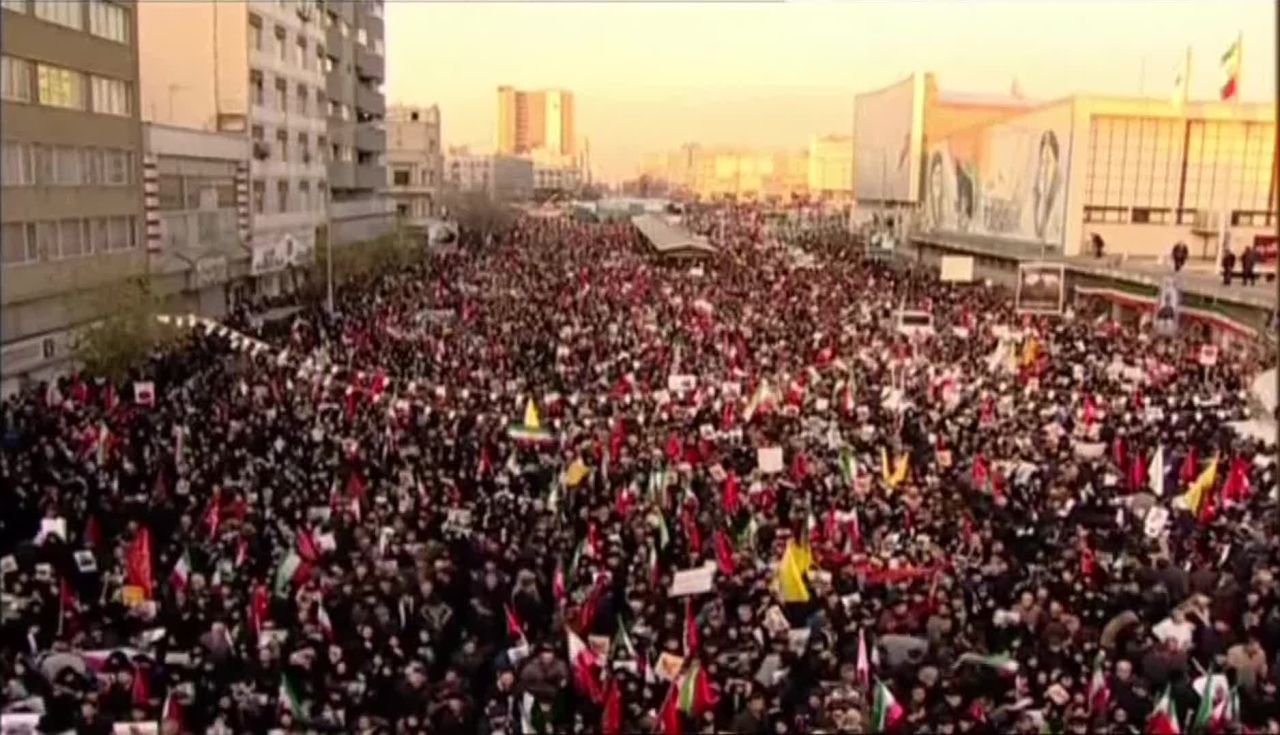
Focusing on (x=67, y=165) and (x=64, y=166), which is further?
(x=67, y=165)

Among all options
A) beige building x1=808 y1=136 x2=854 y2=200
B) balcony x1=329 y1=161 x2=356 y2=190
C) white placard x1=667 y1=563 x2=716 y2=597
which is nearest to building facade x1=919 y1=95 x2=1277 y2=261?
balcony x1=329 y1=161 x2=356 y2=190

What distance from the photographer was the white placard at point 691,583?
1051 cm

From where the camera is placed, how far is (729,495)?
549 inches

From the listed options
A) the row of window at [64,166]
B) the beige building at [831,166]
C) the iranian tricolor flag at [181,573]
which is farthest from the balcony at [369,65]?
the beige building at [831,166]

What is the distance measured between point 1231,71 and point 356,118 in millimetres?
37533

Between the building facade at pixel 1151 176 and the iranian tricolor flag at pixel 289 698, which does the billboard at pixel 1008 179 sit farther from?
the iranian tricolor flag at pixel 289 698

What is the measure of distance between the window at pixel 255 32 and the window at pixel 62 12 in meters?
15.4

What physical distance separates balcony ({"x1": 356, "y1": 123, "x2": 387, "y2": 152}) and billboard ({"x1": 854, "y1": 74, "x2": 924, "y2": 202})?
91.1ft

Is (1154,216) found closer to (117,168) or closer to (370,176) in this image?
(117,168)

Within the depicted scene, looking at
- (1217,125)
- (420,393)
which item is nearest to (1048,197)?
(1217,125)

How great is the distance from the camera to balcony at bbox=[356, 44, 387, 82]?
61.7 metres

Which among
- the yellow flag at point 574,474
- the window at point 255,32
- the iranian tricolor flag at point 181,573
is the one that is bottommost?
the yellow flag at point 574,474

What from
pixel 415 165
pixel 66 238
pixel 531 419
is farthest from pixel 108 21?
pixel 415 165

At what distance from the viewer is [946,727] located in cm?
830
